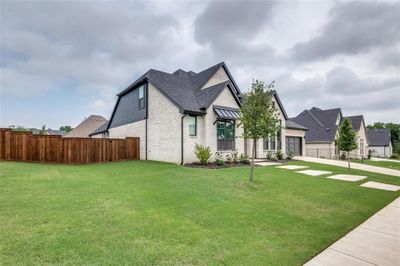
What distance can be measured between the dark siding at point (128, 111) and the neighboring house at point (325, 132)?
25948 mm

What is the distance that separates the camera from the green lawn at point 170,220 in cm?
341

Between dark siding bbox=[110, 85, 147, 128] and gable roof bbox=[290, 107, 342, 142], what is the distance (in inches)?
1041

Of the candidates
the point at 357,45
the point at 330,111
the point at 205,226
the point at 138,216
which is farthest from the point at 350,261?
the point at 330,111

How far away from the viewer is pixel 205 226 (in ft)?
15.3

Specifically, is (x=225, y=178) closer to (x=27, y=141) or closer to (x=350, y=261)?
(x=350, y=261)

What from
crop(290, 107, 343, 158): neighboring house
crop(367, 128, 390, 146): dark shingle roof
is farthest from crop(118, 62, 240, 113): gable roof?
crop(367, 128, 390, 146): dark shingle roof

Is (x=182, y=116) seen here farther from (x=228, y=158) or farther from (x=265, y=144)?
(x=265, y=144)

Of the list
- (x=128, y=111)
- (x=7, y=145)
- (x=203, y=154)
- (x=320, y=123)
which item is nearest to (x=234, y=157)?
(x=203, y=154)

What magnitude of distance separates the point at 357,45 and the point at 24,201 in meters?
17.5

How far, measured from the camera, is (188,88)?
1947 centimetres

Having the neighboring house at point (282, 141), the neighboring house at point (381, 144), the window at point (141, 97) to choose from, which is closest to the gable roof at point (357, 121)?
the neighboring house at point (282, 141)

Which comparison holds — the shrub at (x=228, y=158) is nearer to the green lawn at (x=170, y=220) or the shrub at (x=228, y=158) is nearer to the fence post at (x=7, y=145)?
the green lawn at (x=170, y=220)

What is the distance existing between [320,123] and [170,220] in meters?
36.3

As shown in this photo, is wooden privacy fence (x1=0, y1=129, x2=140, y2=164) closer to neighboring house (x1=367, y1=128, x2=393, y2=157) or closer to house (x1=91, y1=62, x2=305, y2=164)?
house (x1=91, y1=62, x2=305, y2=164)
